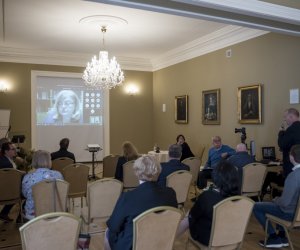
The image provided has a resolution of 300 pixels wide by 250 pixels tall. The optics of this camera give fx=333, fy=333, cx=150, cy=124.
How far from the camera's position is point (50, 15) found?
19.9 feet

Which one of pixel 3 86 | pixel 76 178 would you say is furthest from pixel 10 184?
pixel 3 86

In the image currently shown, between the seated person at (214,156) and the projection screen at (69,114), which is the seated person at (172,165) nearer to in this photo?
the seated person at (214,156)

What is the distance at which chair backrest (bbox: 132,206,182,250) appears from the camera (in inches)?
86.7

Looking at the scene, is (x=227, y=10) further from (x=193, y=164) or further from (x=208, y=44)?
(x=208, y=44)

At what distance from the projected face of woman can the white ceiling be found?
1093 mm

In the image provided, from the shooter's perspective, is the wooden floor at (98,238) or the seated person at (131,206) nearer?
the seated person at (131,206)

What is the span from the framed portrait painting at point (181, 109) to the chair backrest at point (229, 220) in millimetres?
6107

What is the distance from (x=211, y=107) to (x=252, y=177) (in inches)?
137

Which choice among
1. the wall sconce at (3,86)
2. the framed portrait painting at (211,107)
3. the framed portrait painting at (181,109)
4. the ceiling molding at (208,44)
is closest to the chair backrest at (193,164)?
the framed portrait painting at (211,107)

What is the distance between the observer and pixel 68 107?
32.9 feet

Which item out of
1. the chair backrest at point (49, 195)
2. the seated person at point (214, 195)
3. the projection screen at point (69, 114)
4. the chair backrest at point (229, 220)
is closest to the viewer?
the chair backrest at point (229, 220)

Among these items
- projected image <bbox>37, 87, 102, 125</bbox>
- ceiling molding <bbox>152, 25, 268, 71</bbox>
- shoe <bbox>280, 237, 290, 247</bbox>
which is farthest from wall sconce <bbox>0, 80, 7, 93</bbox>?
shoe <bbox>280, 237, 290, 247</bbox>

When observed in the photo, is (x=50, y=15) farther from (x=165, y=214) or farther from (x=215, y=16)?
(x=165, y=214)

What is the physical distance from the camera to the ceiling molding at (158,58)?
6931 millimetres
